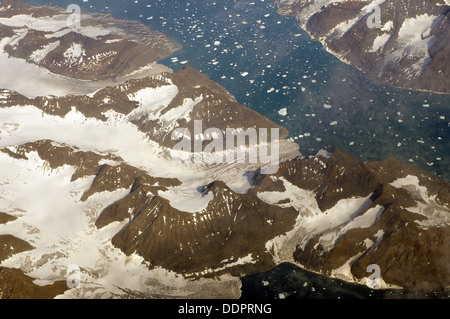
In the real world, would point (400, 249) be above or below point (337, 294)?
above

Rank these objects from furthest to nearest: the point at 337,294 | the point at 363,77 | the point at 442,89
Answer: the point at 363,77
the point at 442,89
the point at 337,294

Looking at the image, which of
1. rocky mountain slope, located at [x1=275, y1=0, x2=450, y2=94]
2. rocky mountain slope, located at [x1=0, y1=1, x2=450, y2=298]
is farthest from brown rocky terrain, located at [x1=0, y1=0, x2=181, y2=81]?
rocky mountain slope, located at [x1=275, y1=0, x2=450, y2=94]

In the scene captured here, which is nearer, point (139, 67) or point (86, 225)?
point (86, 225)

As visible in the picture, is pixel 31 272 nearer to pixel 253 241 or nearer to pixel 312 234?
pixel 253 241

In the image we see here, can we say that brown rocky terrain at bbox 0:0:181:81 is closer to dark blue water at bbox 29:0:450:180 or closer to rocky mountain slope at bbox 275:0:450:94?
dark blue water at bbox 29:0:450:180

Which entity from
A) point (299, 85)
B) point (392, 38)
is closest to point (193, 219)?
point (299, 85)

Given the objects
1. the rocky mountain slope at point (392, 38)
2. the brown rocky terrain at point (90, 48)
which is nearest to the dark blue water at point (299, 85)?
the rocky mountain slope at point (392, 38)

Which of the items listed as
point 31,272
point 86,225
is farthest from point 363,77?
point 31,272
